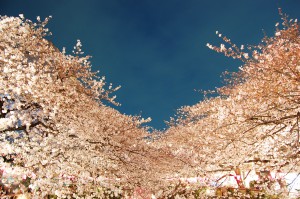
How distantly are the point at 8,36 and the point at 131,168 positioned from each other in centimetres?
712

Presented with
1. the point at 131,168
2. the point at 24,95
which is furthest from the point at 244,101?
the point at 24,95

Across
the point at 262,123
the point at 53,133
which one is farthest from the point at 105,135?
the point at 262,123

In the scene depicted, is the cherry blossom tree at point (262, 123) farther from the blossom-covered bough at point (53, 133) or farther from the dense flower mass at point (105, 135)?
the blossom-covered bough at point (53, 133)

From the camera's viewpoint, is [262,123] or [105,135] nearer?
[262,123]

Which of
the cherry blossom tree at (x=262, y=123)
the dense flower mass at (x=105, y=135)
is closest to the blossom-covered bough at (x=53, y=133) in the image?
the dense flower mass at (x=105, y=135)

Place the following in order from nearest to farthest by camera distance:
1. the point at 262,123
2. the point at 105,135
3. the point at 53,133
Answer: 1. the point at 262,123
2. the point at 53,133
3. the point at 105,135

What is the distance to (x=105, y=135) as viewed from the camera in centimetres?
1053

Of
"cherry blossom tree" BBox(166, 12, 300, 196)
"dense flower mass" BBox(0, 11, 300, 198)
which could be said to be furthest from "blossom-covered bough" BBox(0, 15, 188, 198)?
"cherry blossom tree" BBox(166, 12, 300, 196)

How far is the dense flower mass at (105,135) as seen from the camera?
673cm

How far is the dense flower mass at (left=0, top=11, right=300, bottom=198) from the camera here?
673cm

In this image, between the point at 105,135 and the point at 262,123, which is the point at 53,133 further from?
the point at 262,123

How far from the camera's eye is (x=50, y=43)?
44.2 feet

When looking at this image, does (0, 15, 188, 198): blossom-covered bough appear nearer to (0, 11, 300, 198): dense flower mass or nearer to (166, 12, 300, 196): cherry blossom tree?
(0, 11, 300, 198): dense flower mass

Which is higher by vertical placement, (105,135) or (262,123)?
(105,135)
